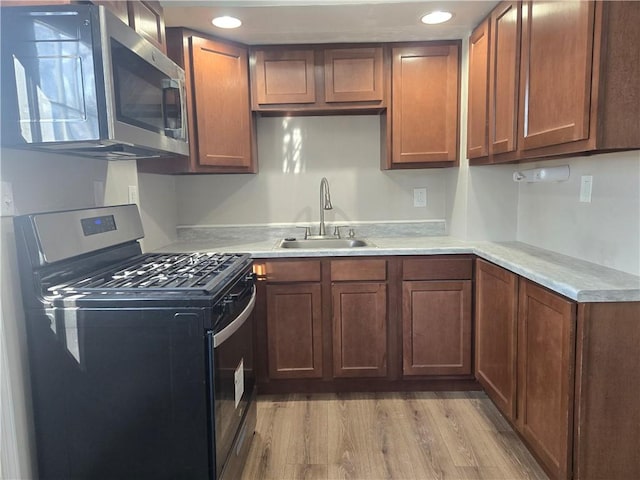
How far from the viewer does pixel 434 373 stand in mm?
2576

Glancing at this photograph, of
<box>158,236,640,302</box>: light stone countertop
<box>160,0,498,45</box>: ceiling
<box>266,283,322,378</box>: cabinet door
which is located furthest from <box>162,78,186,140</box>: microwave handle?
<box>266,283,322,378</box>: cabinet door

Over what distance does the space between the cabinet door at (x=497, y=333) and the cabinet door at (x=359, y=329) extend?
0.53 m

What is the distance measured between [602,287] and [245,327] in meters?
1.35

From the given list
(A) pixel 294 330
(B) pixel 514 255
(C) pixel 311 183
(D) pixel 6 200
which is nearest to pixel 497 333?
(B) pixel 514 255

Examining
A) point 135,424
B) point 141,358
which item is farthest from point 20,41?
point 135,424

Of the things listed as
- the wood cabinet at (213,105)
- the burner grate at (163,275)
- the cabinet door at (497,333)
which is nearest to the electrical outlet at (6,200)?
the burner grate at (163,275)

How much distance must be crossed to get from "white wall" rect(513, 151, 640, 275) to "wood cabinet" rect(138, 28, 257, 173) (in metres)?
1.74

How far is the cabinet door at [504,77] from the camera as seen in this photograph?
2031mm

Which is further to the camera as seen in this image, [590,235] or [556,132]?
[590,235]

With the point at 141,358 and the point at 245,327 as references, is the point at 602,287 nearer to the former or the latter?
the point at 245,327

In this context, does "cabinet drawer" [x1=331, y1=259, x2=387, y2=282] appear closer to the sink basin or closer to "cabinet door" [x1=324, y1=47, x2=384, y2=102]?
the sink basin

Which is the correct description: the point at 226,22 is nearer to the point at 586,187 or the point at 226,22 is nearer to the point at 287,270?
the point at 287,270

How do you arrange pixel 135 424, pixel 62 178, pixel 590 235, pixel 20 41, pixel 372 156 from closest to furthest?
1. pixel 20 41
2. pixel 135 424
3. pixel 62 178
4. pixel 590 235
5. pixel 372 156

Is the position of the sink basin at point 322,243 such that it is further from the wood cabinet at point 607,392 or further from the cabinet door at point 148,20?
the wood cabinet at point 607,392
